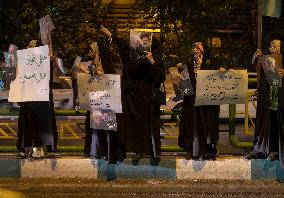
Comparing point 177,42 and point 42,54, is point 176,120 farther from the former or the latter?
point 177,42

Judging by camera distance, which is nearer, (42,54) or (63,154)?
(42,54)

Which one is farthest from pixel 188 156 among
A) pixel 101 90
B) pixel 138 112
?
pixel 101 90

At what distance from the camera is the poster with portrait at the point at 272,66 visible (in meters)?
8.22

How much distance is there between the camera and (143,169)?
8.55m

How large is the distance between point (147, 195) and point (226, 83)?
6.00ft

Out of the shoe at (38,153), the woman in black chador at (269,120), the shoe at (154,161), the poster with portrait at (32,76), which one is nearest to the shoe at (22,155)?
the shoe at (38,153)

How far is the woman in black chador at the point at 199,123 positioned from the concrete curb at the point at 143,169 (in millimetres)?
173

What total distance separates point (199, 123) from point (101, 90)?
4.50 feet

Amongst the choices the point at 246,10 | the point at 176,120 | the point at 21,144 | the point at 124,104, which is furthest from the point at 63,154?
the point at 246,10

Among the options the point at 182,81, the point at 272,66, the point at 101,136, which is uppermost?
the point at 272,66

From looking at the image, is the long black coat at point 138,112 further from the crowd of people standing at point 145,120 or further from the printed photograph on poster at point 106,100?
the printed photograph on poster at point 106,100

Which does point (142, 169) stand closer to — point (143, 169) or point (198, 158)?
point (143, 169)

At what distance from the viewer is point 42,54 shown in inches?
328

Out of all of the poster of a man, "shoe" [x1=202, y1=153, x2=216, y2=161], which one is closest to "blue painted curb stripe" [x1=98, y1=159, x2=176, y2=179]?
"shoe" [x1=202, y1=153, x2=216, y2=161]
